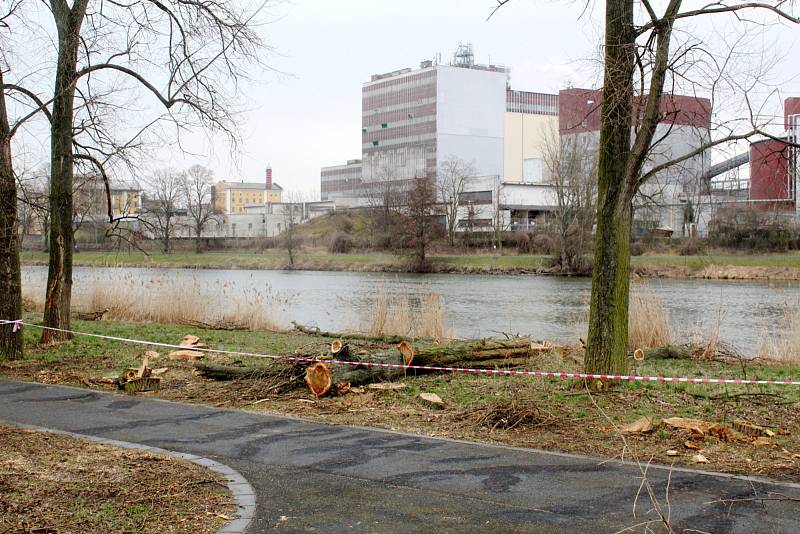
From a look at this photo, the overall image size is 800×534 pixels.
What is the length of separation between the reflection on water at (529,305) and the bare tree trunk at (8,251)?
950 centimetres

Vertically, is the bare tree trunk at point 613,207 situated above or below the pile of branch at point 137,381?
above

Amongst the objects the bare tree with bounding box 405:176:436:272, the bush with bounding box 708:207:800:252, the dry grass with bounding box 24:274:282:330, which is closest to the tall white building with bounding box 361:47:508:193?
the bare tree with bounding box 405:176:436:272

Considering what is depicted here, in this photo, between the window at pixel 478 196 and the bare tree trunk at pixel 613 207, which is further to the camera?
the window at pixel 478 196

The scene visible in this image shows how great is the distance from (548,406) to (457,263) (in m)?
55.8

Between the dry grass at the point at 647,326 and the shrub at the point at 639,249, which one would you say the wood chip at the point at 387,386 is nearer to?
the dry grass at the point at 647,326

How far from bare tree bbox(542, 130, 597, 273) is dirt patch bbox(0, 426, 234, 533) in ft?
160

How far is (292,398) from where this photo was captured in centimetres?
1062

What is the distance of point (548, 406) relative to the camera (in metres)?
9.62

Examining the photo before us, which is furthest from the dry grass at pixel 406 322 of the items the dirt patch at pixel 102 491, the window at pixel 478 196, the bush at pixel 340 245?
the window at pixel 478 196

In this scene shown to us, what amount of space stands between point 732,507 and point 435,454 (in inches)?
102

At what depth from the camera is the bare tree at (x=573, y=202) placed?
5619cm

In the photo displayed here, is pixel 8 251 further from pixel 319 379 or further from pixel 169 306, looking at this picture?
pixel 169 306

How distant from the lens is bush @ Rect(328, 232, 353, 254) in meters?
81.9

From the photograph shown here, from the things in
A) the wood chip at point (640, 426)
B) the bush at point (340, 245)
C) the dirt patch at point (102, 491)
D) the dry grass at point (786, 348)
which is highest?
the bush at point (340, 245)
